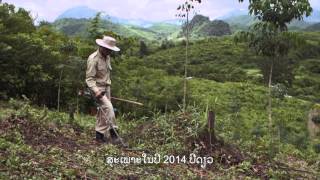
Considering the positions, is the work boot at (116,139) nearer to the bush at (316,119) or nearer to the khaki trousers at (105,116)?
the khaki trousers at (105,116)

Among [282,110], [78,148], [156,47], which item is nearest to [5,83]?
[78,148]

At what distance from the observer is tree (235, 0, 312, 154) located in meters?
13.8

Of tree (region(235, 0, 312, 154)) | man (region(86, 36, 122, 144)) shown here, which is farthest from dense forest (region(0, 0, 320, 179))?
man (region(86, 36, 122, 144))

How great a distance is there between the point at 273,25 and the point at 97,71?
20.0ft

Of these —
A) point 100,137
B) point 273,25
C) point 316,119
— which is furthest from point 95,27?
point 100,137

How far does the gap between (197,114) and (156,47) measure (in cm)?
8589

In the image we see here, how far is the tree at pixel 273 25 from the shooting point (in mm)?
13766

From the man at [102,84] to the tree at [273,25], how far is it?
5.49 metres

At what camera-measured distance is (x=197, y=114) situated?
413 inches

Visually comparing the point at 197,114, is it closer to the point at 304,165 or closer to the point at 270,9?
the point at 304,165

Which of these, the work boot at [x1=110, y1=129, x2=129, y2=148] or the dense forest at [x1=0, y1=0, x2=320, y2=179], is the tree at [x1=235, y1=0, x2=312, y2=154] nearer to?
the dense forest at [x1=0, y1=0, x2=320, y2=179]

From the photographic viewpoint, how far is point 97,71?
9.91 m
